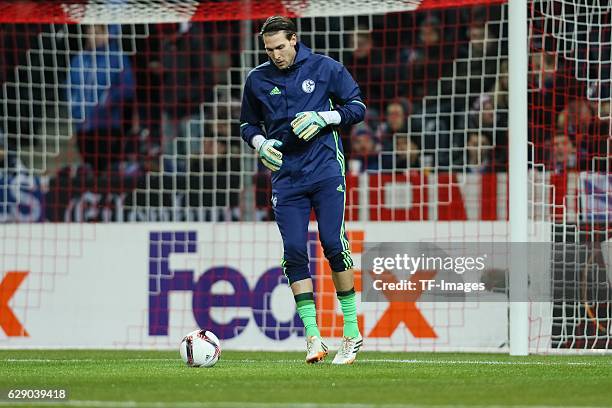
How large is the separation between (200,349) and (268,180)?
472 cm

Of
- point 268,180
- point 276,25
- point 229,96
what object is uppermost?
point 276,25

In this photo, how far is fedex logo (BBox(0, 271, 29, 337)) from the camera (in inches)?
436

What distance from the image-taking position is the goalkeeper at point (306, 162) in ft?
25.2

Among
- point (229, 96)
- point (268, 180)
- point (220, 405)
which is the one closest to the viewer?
point (220, 405)

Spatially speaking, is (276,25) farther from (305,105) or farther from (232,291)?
(232,291)

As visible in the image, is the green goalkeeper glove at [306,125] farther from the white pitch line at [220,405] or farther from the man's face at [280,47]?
the white pitch line at [220,405]

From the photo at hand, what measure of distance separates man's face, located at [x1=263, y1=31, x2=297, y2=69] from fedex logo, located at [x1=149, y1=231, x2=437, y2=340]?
338cm

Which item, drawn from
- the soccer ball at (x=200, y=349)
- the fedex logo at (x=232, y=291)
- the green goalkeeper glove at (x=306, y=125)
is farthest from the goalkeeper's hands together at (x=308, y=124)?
the fedex logo at (x=232, y=291)

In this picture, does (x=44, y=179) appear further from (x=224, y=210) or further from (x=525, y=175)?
(x=525, y=175)

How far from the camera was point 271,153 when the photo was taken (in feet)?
25.1

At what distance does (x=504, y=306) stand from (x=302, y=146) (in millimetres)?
3393

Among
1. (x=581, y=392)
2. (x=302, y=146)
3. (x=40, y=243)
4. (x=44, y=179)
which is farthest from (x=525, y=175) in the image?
(x=44, y=179)

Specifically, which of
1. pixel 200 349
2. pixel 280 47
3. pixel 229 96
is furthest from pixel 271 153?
pixel 229 96

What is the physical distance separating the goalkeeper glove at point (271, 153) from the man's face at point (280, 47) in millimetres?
476
